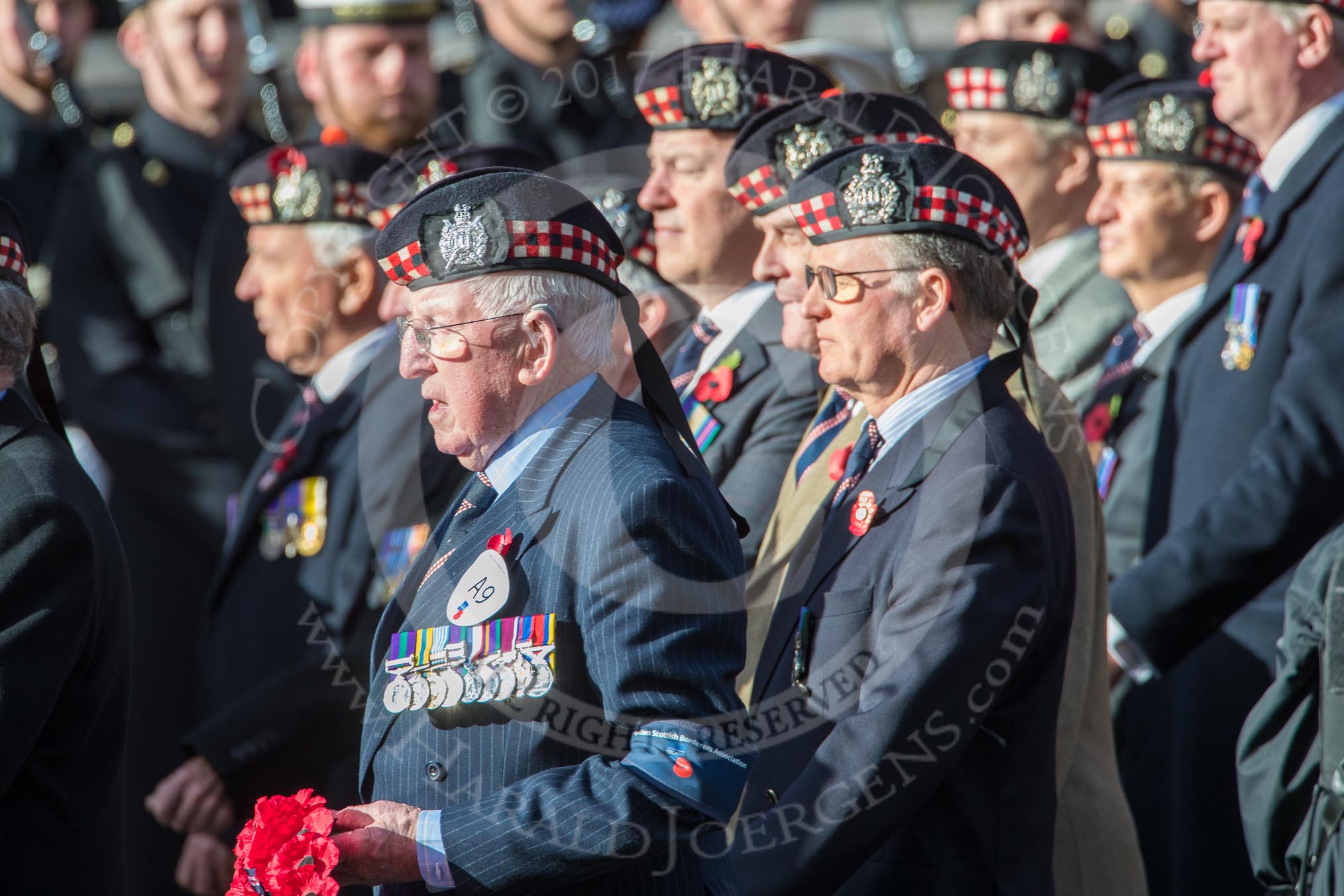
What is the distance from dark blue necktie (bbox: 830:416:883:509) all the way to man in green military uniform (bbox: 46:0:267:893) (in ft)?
9.85

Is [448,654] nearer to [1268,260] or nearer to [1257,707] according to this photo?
[1257,707]

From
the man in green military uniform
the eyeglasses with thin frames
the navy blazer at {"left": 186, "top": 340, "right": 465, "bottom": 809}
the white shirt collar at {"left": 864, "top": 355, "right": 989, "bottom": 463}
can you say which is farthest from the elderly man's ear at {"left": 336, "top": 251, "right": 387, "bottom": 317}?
the white shirt collar at {"left": 864, "top": 355, "right": 989, "bottom": 463}

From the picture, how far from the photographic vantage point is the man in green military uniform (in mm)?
5887

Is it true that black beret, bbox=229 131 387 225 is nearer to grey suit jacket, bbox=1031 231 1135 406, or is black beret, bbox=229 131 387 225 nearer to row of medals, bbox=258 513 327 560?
row of medals, bbox=258 513 327 560

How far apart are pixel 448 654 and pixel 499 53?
4895 mm

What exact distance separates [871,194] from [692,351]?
121 cm

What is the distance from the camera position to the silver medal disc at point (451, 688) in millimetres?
2619

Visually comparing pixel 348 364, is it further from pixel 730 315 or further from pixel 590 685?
pixel 590 685

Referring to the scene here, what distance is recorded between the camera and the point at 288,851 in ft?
8.07

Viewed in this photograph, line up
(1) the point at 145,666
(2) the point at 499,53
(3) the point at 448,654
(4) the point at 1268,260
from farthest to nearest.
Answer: (2) the point at 499,53
(1) the point at 145,666
(4) the point at 1268,260
(3) the point at 448,654

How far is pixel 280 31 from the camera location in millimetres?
8891

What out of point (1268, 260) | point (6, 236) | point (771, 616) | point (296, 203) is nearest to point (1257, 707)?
point (771, 616)

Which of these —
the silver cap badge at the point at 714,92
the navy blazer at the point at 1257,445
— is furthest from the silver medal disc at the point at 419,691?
the silver cap badge at the point at 714,92

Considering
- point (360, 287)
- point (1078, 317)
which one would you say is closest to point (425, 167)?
point (360, 287)
